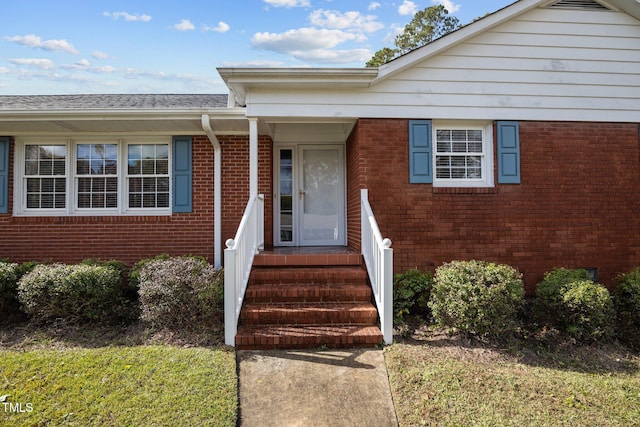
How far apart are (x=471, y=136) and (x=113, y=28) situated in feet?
34.9

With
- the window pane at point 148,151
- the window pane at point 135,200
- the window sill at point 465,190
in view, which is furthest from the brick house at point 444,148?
the window pane at point 148,151

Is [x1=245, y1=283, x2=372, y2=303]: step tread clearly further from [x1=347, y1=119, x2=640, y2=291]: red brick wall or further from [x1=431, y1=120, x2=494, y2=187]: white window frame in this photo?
[x1=431, y1=120, x2=494, y2=187]: white window frame

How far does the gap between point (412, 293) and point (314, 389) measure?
2.23 meters

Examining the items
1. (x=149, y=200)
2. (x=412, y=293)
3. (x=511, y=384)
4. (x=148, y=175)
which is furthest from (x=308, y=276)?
(x=148, y=175)

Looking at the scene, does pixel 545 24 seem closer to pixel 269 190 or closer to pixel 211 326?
pixel 269 190

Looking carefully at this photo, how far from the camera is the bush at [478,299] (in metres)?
4.39

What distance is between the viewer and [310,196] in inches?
303

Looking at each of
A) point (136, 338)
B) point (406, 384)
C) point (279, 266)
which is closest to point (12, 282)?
point (136, 338)

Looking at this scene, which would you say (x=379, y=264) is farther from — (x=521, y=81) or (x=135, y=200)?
(x=135, y=200)

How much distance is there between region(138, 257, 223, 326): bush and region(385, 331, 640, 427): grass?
232 centimetres

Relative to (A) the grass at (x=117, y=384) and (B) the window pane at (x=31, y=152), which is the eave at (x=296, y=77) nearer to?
(A) the grass at (x=117, y=384)

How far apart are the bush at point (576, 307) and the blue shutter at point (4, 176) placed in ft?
29.4

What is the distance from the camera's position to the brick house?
5867mm

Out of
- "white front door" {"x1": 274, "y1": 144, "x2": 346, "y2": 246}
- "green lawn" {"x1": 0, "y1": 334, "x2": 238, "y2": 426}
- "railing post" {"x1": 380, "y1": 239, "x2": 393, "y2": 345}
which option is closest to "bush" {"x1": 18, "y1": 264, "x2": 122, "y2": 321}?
"green lawn" {"x1": 0, "y1": 334, "x2": 238, "y2": 426}
